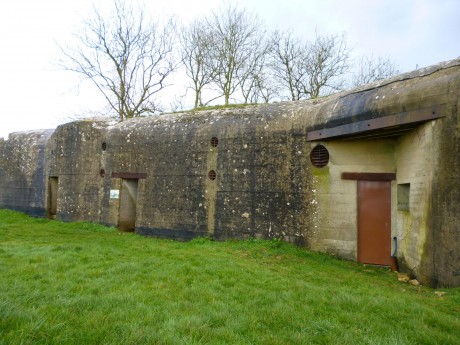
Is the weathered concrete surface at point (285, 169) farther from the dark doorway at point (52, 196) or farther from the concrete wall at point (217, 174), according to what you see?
the dark doorway at point (52, 196)

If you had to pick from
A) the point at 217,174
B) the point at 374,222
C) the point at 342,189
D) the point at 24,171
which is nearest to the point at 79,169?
the point at 24,171

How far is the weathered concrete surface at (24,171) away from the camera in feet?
41.9

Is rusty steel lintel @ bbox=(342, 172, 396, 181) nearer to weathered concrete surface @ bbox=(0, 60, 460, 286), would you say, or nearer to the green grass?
weathered concrete surface @ bbox=(0, 60, 460, 286)

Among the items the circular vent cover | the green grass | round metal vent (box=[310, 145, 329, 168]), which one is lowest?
the green grass

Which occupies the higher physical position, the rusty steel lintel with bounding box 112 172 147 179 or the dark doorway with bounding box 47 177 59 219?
the rusty steel lintel with bounding box 112 172 147 179

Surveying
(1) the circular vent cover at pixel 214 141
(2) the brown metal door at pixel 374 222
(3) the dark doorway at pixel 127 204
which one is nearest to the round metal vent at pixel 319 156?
(2) the brown metal door at pixel 374 222

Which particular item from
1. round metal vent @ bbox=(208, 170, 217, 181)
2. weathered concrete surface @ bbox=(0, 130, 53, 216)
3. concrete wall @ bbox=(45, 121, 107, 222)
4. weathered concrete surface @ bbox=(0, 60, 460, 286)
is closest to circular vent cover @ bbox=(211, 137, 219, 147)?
weathered concrete surface @ bbox=(0, 60, 460, 286)

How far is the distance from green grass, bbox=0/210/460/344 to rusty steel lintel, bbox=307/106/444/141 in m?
2.38

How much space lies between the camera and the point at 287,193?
24.4ft

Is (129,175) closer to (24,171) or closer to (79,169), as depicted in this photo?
(79,169)

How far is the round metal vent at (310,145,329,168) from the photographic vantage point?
23.2 ft

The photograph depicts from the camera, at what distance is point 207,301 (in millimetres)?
3775

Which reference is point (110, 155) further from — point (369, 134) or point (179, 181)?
point (369, 134)

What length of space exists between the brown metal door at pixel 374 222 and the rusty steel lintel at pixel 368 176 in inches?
2.9
